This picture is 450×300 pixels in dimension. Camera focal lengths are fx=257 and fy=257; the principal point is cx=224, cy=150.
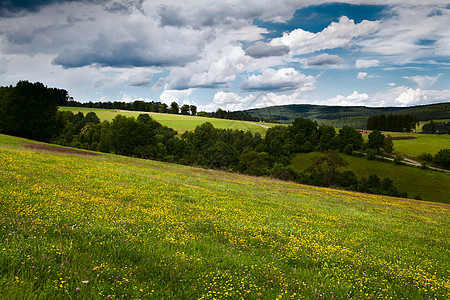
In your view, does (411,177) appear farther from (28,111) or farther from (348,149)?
(28,111)

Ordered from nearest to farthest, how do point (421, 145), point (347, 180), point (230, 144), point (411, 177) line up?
point (347, 180)
point (411, 177)
point (421, 145)
point (230, 144)

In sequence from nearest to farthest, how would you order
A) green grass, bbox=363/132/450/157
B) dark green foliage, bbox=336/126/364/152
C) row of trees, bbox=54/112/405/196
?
row of trees, bbox=54/112/405/196 → green grass, bbox=363/132/450/157 → dark green foliage, bbox=336/126/364/152

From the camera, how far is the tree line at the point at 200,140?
75375 mm

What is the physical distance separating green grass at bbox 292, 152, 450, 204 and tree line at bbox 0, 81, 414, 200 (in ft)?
29.0

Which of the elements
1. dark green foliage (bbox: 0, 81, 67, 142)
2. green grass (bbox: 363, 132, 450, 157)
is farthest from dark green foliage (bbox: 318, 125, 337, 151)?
dark green foliage (bbox: 0, 81, 67, 142)

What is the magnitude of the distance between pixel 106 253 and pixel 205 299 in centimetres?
319

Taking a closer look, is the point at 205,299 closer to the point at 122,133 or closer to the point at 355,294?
the point at 355,294

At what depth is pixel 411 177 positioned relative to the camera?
361 feet

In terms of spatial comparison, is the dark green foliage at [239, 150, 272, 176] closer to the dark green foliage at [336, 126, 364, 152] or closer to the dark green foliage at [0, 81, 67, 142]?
the dark green foliage at [336, 126, 364, 152]

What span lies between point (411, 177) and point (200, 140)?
103m

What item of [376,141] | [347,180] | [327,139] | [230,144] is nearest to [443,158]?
[376,141]

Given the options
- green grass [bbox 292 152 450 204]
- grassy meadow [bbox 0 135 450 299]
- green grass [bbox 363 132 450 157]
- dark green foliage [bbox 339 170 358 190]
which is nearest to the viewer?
grassy meadow [bbox 0 135 450 299]

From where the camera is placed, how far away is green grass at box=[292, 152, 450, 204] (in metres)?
98.7

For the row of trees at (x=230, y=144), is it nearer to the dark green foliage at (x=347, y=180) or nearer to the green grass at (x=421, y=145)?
the dark green foliage at (x=347, y=180)
